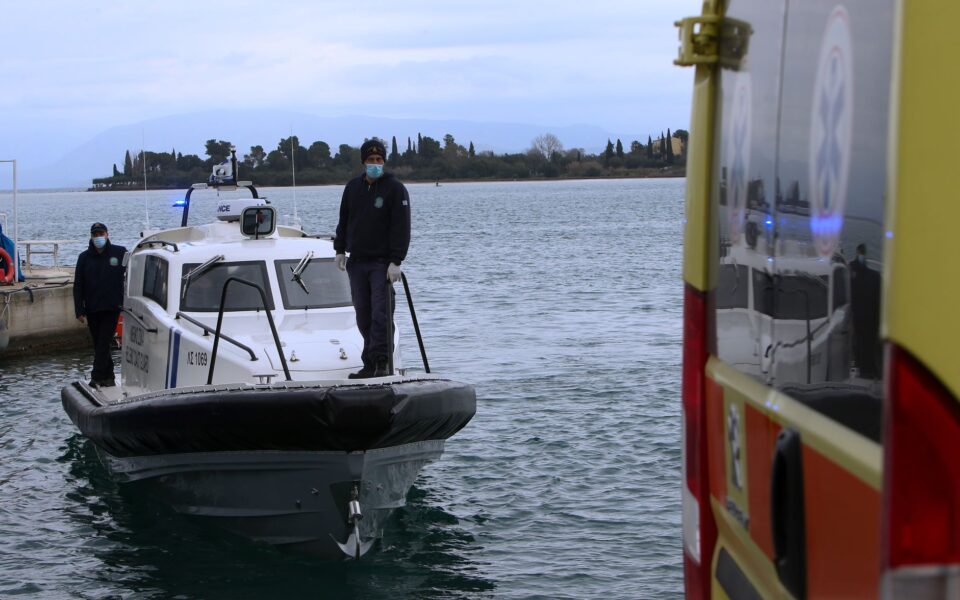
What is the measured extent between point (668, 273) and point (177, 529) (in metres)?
29.5

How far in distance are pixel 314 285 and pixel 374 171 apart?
72.1 inches

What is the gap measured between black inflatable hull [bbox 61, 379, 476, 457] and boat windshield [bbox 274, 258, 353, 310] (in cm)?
161

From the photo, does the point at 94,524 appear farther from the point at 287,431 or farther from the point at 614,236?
the point at 614,236

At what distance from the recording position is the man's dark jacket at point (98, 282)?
44.0 ft

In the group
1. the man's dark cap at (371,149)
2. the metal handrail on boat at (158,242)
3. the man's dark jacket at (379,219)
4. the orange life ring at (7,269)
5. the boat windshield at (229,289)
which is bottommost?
the orange life ring at (7,269)

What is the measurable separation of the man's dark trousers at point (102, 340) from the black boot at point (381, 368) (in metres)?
4.57

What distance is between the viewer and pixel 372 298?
9641 millimetres

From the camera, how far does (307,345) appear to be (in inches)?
395

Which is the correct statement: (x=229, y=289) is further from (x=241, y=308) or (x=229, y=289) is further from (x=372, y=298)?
(x=372, y=298)

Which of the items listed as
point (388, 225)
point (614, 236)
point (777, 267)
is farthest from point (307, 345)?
point (614, 236)

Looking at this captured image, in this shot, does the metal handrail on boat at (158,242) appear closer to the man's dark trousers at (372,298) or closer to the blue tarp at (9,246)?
the man's dark trousers at (372,298)

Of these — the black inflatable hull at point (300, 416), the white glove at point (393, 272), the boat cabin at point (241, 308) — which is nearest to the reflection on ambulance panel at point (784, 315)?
the black inflatable hull at point (300, 416)

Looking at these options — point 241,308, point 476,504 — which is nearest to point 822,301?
point 241,308

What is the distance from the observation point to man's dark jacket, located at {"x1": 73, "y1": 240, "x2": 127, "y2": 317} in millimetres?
13406
